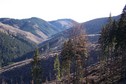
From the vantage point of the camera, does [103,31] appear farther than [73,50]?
Yes

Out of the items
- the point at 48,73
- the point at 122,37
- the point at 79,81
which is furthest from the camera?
the point at 48,73

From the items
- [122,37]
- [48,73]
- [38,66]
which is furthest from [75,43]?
[48,73]

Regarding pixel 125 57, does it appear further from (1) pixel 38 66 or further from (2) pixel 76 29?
(1) pixel 38 66

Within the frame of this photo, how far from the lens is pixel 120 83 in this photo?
5781 centimetres

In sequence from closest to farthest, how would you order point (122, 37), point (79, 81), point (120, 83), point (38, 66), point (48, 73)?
point (120, 83) → point (122, 37) → point (79, 81) → point (38, 66) → point (48, 73)

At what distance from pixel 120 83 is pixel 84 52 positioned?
42.1 ft

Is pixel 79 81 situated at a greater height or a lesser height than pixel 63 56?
lesser

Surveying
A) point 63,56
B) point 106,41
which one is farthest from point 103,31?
point 63,56

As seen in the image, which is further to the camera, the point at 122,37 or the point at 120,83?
the point at 122,37

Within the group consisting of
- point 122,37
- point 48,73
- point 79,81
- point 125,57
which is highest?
point 122,37

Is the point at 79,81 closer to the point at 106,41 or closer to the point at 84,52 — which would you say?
the point at 84,52

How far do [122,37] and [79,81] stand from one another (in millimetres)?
16653

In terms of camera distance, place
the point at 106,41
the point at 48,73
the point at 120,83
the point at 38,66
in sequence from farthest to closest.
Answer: the point at 48,73 < the point at 106,41 < the point at 38,66 < the point at 120,83

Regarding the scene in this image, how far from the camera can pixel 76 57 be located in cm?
6881
